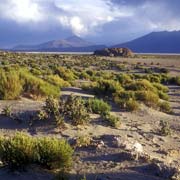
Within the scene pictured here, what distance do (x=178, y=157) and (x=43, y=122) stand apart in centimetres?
409

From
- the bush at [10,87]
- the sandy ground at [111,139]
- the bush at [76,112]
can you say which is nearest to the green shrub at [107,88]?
the sandy ground at [111,139]

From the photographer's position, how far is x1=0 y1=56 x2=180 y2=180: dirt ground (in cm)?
970

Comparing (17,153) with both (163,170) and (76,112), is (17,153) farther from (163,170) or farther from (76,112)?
(76,112)

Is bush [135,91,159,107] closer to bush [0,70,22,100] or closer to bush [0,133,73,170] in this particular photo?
bush [0,70,22,100]

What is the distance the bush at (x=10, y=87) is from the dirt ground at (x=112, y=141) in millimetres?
517

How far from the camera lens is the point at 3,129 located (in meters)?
13.5

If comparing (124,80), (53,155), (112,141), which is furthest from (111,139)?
(124,80)

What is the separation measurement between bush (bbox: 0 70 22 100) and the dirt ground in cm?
52

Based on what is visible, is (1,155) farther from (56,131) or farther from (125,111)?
(125,111)

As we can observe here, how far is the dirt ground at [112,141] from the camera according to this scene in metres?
9.70

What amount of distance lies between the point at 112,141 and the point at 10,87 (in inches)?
280

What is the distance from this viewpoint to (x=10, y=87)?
1795 cm

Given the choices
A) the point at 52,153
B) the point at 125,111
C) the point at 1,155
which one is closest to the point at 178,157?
the point at 52,153

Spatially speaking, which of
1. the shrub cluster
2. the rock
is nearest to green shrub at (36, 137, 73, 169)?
the rock
